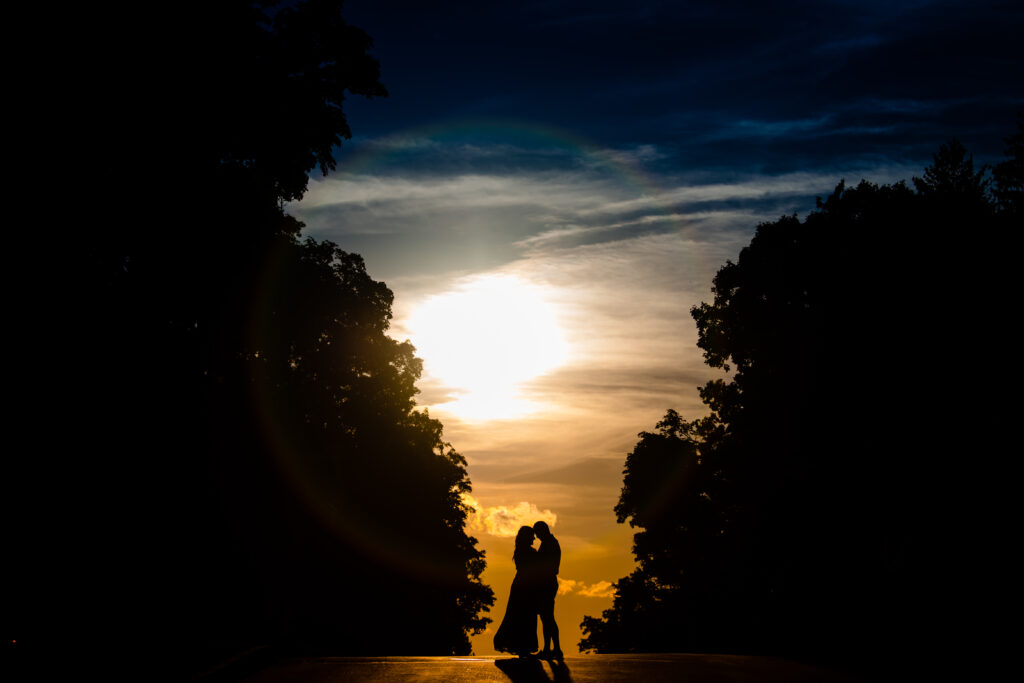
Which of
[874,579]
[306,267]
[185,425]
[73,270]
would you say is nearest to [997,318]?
[874,579]

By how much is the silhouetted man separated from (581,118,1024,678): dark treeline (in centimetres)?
1188

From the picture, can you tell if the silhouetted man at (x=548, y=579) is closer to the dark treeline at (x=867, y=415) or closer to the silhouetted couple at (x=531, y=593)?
the silhouetted couple at (x=531, y=593)

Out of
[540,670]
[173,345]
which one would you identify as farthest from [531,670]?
[173,345]

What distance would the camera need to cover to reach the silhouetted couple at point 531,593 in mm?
13203

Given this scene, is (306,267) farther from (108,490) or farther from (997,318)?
(997,318)

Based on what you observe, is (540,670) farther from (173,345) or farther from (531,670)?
(173,345)

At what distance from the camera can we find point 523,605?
13.4 meters

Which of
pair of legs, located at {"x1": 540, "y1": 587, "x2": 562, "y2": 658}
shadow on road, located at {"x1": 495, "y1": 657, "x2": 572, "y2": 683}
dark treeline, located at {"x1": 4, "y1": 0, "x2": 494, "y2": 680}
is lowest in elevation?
shadow on road, located at {"x1": 495, "y1": 657, "x2": 572, "y2": 683}

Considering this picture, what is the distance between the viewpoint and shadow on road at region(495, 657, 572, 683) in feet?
34.9

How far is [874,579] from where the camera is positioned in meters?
31.0

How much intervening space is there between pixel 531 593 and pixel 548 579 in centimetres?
34

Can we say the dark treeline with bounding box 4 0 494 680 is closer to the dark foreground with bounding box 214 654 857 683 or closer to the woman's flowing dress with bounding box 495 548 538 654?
the dark foreground with bounding box 214 654 857 683

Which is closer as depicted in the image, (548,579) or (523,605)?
(548,579)

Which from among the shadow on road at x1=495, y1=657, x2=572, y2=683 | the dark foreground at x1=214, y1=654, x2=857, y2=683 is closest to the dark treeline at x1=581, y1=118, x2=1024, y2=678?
the dark foreground at x1=214, y1=654, x2=857, y2=683
